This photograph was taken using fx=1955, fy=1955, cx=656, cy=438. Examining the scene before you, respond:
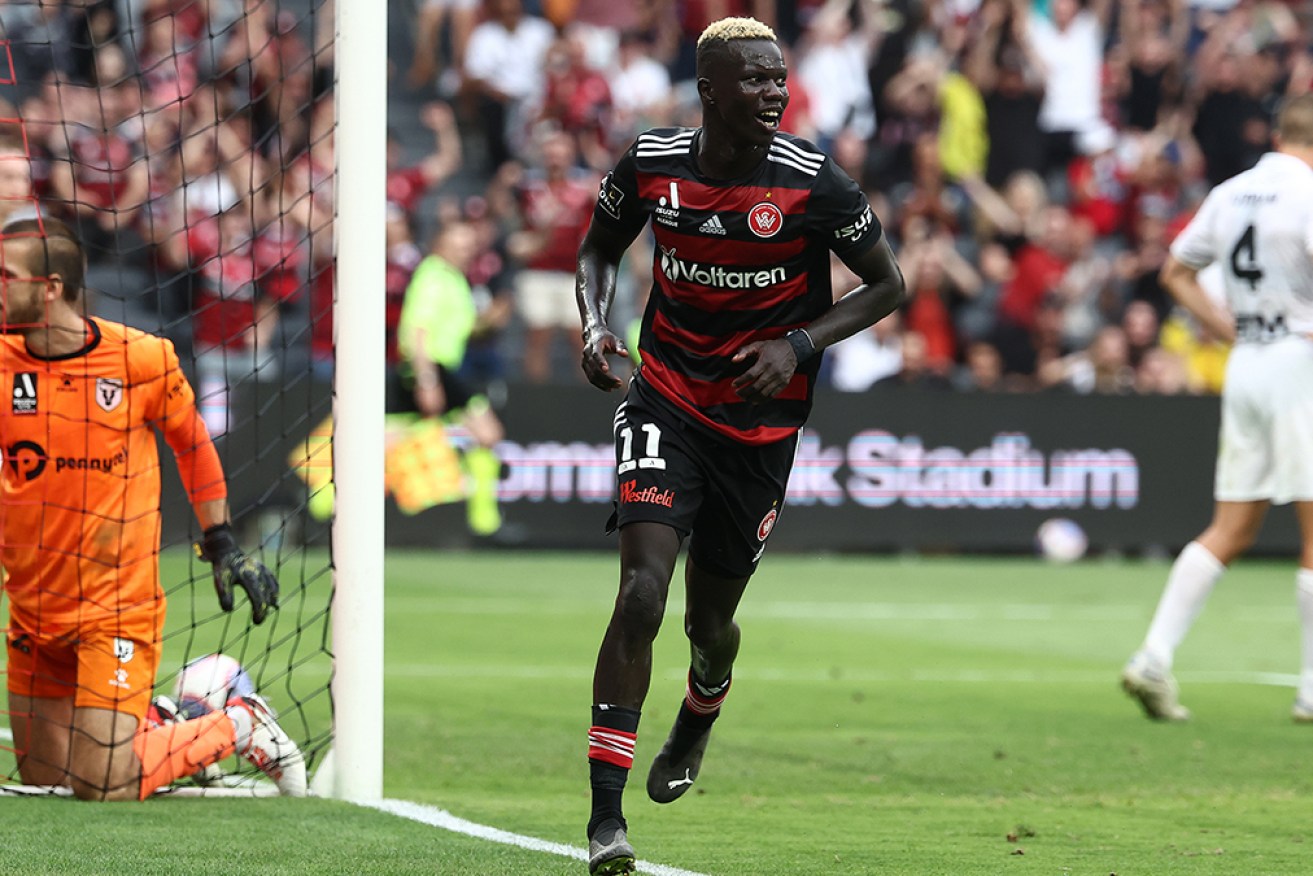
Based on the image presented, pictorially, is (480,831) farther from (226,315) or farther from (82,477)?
(226,315)

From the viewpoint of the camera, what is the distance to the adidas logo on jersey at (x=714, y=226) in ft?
18.0

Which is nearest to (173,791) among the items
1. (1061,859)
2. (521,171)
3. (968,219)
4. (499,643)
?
(1061,859)

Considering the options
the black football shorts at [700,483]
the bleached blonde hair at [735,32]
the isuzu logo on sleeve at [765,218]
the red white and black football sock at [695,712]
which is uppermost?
the bleached blonde hair at [735,32]

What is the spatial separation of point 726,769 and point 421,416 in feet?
30.4

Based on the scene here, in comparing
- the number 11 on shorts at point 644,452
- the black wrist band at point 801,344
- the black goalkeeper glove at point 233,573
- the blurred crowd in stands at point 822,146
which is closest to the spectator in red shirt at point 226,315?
the blurred crowd in stands at point 822,146

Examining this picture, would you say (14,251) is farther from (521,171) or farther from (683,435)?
(521,171)

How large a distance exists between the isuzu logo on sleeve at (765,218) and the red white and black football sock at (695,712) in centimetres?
154

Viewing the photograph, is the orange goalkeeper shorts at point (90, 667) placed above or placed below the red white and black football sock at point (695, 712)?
below

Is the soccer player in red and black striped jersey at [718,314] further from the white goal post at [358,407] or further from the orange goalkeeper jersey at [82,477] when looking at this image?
the orange goalkeeper jersey at [82,477]

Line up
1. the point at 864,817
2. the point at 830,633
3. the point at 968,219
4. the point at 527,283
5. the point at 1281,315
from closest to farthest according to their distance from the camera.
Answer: the point at 864,817 → the point at 1281,315 → the point at 830,633 → the point at 527,283 → the point at 968,219

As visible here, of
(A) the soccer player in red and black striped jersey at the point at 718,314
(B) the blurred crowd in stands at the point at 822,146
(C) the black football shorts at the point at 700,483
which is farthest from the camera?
(B) the blurred crowd in stands at the point at 822,146

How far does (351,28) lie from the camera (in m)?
6.49

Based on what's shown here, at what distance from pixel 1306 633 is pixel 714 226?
474 centimetres

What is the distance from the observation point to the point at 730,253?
5508mm
